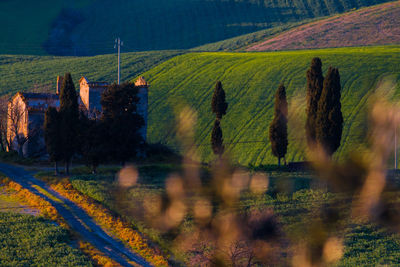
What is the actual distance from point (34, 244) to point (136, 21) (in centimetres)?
13753

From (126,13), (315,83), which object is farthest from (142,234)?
(126,13)

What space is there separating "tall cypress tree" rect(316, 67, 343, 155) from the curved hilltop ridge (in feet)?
190

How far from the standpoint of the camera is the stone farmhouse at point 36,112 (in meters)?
61.2

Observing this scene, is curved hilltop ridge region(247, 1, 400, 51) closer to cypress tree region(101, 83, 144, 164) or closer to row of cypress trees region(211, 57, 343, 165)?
row of cypress trees region(211, 57, 343, 165)

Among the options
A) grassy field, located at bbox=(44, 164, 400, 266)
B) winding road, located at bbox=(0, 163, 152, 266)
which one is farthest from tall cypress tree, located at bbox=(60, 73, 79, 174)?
winding road, located at bbox=(0, 163, 152, 266)

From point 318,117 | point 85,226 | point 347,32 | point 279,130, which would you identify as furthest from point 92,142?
point 347,32

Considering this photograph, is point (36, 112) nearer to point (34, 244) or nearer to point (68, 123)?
point (68, 123)

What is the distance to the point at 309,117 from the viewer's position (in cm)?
Result: 5412

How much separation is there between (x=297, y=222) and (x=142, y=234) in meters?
10.2

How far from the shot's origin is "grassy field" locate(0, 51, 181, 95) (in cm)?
10019

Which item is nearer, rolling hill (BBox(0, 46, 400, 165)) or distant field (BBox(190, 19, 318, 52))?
rolling hill (BBox(0, 46, 400, 165))

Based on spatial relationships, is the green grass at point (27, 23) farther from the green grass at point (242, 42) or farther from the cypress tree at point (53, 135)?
the cypress tree at point (53, 135)

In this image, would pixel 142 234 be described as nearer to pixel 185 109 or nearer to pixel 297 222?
pixel 297 222

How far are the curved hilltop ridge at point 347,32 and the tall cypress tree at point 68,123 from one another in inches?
2534
